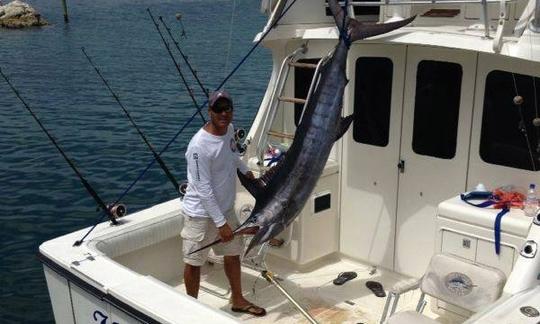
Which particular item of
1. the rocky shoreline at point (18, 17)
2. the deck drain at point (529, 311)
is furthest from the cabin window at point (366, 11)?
the rocky shoreline at point (18, 17)

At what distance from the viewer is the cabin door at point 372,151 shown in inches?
192

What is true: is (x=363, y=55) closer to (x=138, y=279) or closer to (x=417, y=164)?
(x=417, y=164)

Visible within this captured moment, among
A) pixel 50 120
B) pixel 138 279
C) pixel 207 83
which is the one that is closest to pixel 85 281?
pixel 138 279

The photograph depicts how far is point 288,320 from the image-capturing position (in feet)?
14.9

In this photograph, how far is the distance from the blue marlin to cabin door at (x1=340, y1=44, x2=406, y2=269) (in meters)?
1.24

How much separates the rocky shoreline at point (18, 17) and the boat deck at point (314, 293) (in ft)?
129

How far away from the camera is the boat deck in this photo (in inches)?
181

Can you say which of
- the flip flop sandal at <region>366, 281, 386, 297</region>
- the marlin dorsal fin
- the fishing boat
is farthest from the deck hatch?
the marlin dorsal fin

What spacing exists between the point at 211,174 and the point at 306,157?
2.63 feet

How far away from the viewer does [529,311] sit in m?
3.13

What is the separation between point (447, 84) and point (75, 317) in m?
3.18

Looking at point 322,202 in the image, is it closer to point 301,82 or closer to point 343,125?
point 301,82

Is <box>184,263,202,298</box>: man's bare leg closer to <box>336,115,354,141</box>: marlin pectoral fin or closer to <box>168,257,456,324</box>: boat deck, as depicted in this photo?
<box>168,257,456,324</box>: boat deck

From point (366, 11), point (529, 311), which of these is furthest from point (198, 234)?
point (366, 11)
